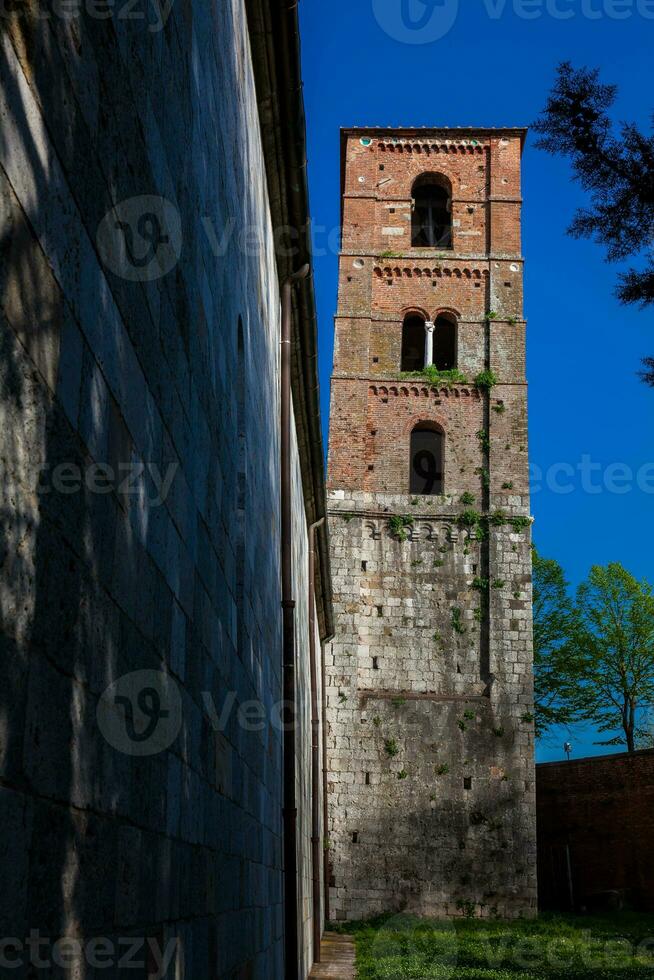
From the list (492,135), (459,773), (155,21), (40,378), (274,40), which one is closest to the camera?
(40,378)

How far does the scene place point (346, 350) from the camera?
24.7m

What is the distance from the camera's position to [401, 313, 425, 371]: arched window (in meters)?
25.9

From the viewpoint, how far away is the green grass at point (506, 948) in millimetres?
12227

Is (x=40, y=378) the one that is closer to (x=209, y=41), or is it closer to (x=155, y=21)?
(x=155, y=21)

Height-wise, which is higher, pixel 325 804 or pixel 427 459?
pixel 427 459

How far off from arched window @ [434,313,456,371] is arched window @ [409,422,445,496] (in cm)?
178

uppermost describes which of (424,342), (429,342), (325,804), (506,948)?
(424,342)

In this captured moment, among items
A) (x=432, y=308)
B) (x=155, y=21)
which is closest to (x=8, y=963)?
(x=155, y=21)

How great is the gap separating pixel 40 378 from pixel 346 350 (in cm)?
2301

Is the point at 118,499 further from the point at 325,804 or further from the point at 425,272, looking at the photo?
the point at 425,272

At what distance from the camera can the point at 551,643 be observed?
105ft

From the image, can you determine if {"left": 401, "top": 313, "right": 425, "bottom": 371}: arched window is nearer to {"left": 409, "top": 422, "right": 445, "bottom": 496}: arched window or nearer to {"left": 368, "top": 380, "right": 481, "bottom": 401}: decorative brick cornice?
{"left": 368, "top": 380, "right": 481, "bottom": 401}: decorative brick cornice

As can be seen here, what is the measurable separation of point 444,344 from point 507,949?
49.8 feet

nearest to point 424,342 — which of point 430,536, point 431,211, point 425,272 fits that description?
point 425,272
